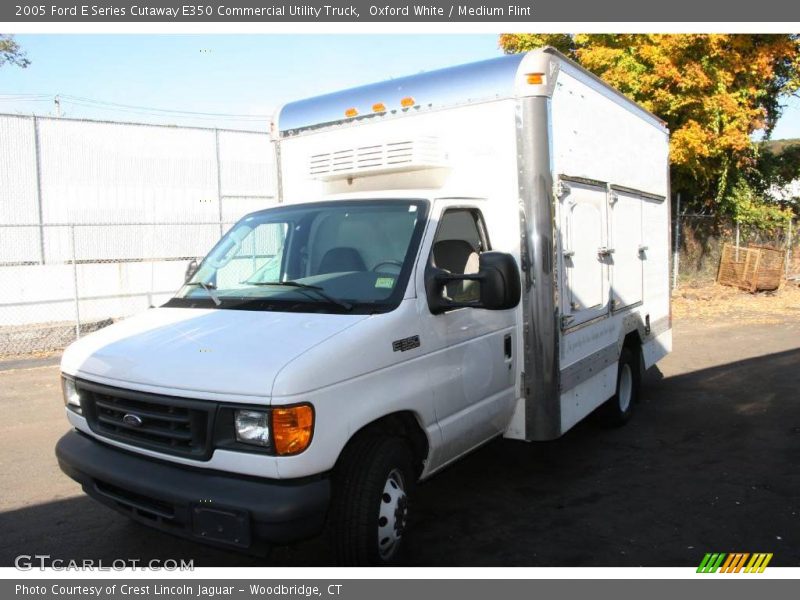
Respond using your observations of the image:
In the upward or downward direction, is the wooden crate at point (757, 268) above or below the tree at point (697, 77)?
below

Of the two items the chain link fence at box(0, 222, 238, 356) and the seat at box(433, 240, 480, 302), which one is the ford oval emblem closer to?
the seat at box(433, 240, 480, 302)

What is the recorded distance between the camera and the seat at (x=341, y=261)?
4.10 metres

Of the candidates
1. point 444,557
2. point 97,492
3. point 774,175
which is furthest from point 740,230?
point 97,492

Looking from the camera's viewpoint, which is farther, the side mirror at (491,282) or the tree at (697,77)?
the tree at (697,77)

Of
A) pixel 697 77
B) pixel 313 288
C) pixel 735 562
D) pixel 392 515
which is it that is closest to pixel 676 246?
pixel 697 77

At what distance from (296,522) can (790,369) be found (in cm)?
820

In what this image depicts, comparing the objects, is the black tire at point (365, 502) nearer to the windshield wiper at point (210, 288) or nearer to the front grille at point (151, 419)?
the front grille at point (151, 419)

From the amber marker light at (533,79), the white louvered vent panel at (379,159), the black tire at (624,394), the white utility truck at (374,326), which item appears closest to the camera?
the white utility truck at (374,326)

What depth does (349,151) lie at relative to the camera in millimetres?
5098

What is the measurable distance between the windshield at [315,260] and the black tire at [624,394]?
3301 millimetres

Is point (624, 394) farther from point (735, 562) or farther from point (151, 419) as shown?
point (151, 419)

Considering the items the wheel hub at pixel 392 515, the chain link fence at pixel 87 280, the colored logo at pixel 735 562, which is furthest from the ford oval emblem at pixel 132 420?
the chain link fence at pixel 87 280

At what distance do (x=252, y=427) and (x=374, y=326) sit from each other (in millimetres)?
817
